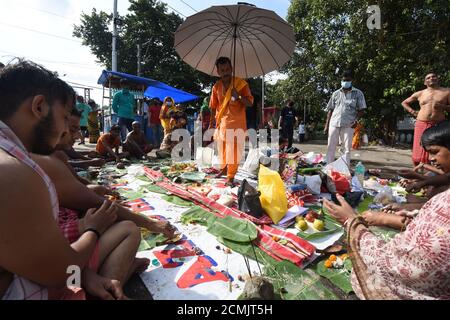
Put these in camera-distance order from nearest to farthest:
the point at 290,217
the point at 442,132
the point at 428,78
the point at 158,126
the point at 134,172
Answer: the point at 442,132, the point at 290,217, the point at 428,78, the point at 134,172, the point at 158,126

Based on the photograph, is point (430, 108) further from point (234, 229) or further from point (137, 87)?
point (137, 87)

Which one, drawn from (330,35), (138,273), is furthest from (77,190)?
(330,35)

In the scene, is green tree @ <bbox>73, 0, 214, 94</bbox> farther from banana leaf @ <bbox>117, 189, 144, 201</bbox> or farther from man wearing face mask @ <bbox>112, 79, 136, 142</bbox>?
banana leaf @ <bbox>117, 189, 144, 201</bbox>

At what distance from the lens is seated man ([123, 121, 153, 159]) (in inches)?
301

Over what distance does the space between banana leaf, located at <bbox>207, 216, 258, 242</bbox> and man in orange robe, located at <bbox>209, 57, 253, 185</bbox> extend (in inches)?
67.5

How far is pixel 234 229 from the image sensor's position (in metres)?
2.83

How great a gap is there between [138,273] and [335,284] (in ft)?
4.62

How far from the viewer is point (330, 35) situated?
1303 centimetres

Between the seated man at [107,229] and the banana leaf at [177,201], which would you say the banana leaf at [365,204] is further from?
the seated man at [107,229]

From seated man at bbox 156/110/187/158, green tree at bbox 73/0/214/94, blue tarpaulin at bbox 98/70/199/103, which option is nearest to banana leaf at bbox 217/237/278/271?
seated man at bbox 156/110/187/158

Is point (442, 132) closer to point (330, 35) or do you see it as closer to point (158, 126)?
point (158, 126)

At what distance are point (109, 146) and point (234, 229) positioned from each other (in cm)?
525
